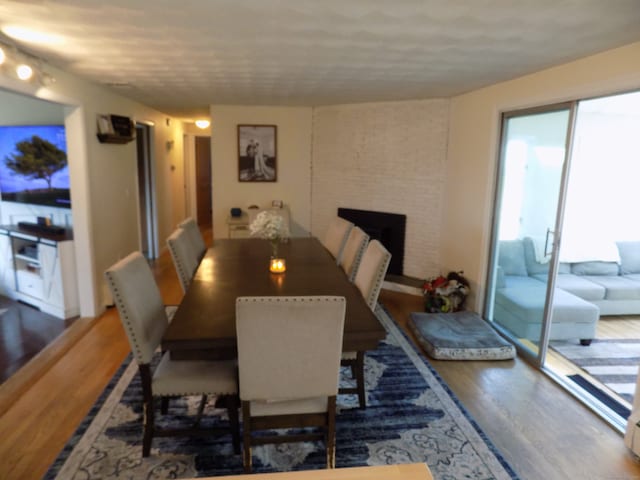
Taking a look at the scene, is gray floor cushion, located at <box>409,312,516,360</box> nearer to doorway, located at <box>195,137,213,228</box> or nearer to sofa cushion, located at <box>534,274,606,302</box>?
sofa cushion, located at <box>534,274,606,302</box>

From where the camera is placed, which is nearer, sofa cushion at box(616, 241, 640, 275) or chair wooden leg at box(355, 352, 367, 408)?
chair wooden leg at box(355, 352, 367, 408)

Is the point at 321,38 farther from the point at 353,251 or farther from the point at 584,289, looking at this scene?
the point at 584,289

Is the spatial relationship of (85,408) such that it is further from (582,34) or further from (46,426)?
(582,34)

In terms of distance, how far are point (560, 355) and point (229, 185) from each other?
4.37 metres

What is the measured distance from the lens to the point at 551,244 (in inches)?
124

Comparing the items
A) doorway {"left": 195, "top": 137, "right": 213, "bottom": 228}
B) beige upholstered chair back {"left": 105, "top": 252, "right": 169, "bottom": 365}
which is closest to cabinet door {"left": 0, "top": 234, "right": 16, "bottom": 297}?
beige upholstered chair back {"left": 105, "top": 252, "right": 169, "bottom": 365}

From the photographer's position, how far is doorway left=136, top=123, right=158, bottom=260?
20.0 feet

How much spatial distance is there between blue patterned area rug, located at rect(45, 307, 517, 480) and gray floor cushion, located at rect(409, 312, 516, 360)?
1.81 feet

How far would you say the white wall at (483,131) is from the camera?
259 centimetres

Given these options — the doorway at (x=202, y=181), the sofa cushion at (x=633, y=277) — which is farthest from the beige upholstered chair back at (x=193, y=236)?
the doorway at (x=202, y=181)

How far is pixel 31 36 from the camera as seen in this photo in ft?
8.25

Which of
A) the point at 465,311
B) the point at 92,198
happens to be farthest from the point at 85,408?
the point at 465,311

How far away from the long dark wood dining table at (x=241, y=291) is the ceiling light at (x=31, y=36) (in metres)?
1.68

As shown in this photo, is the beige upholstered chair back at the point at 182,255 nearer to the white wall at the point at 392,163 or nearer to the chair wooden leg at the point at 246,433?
the chair wooden leg at the point at 246,433
